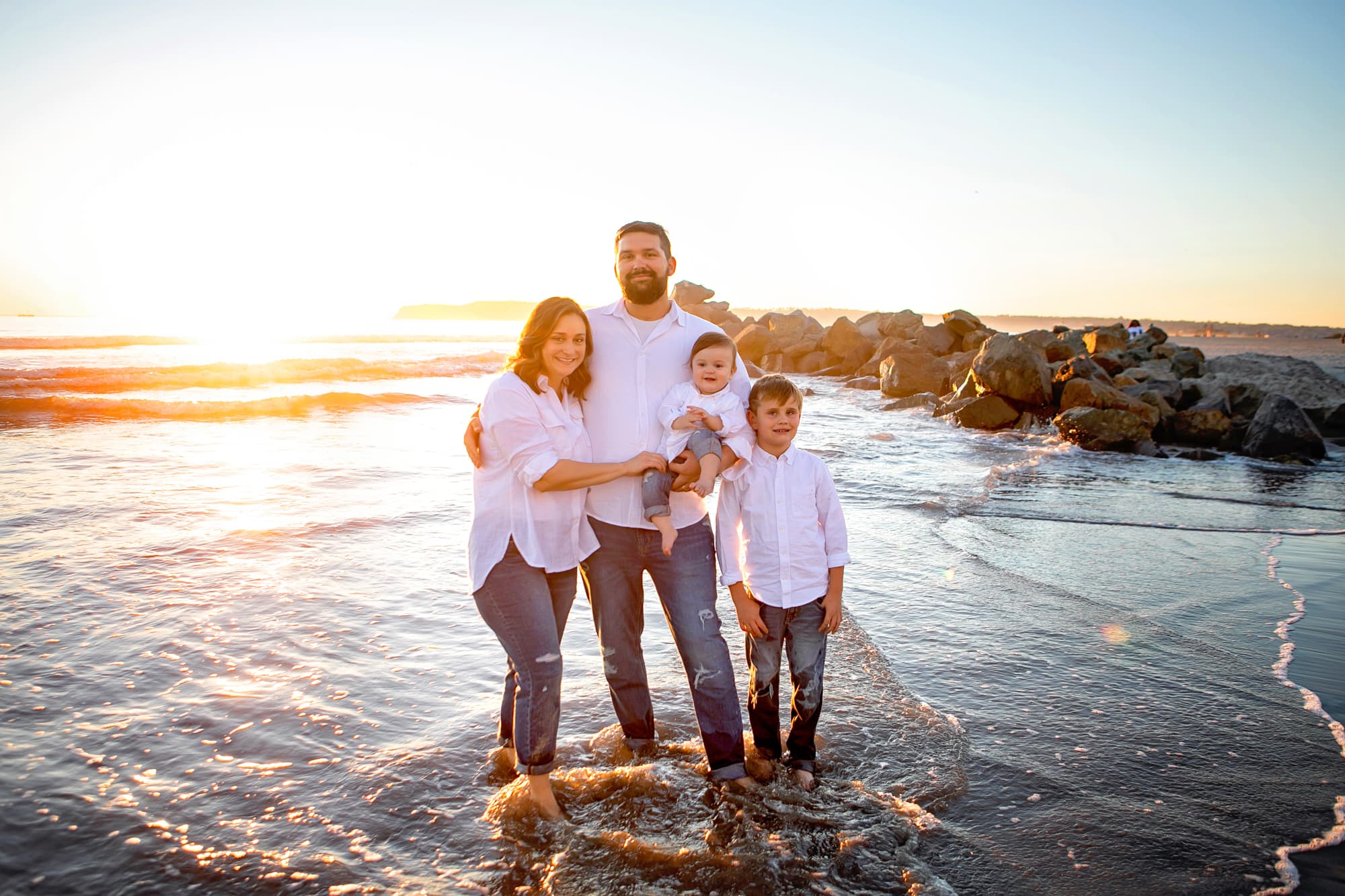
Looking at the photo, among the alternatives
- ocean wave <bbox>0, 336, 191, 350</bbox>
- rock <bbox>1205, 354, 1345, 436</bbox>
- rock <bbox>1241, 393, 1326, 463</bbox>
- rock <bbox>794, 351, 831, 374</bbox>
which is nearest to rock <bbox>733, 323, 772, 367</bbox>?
rock <bbox>794, 351, 831, 374</bbox>

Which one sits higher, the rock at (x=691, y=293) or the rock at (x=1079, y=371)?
the rock at (x=691, y=293)

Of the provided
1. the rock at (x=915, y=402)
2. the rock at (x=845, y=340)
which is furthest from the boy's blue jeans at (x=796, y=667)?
the rock at (x=845, y=340)

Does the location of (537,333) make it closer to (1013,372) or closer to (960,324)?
(1013,372)

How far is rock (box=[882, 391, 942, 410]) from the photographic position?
22.4 meters

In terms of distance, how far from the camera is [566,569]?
11.7ft

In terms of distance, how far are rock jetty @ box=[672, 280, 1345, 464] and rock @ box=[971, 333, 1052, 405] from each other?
2cm

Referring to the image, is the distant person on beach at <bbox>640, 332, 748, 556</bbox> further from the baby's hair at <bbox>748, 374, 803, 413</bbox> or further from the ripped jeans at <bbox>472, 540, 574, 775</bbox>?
the ripped jeans at <bbox>472, 540, 574, 775</bbox>

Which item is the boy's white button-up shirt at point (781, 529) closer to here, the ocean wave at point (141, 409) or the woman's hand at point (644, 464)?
the woman's hand at point (644, 464)

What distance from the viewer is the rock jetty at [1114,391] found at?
15352 mm

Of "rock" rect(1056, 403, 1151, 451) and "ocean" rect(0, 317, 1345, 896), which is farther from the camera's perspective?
"rock" rect(1056, 403, 1151, 451)

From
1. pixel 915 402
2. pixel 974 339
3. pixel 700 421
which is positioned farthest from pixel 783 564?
pixel 974 339

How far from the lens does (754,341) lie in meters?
38.7

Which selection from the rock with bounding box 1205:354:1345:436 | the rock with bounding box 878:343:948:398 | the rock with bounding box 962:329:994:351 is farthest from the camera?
the rock with bounding box 962:329:994:351

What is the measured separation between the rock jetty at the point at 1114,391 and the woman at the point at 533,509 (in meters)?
14.9
